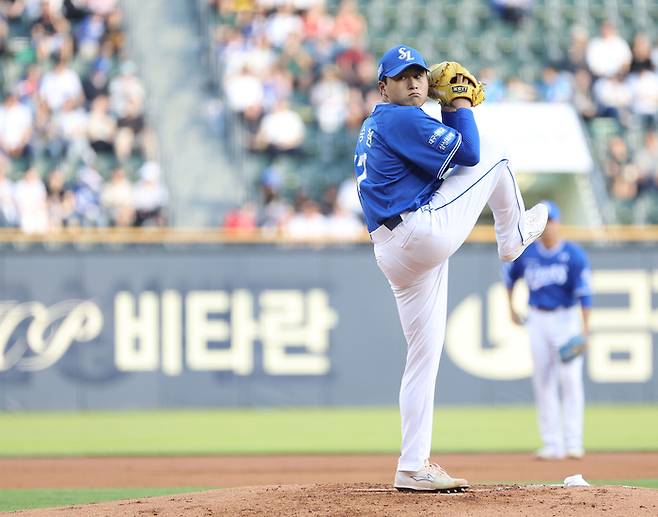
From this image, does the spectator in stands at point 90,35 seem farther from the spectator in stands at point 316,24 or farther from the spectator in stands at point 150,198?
the spectator in stands at point 316,24

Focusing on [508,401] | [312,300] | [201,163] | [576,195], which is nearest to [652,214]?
[576,195]

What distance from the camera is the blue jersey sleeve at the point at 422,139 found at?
6.16 metres

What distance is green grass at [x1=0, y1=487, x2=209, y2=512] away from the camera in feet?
25.3

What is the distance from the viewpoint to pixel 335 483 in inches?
278

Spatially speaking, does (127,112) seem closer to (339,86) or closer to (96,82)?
(96,82)

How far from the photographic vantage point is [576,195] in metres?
17.4

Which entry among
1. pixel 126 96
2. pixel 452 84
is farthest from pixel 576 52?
pixel 452 84

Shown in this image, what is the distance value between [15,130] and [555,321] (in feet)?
30.5

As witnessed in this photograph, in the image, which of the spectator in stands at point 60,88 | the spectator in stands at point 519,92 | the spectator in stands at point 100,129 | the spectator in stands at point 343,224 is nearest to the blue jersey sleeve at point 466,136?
the spectator in stands at point 343,224

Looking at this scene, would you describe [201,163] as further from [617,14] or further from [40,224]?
[617,14]

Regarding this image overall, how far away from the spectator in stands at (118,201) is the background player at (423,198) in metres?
10.00

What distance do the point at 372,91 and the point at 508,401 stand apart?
5380 mm

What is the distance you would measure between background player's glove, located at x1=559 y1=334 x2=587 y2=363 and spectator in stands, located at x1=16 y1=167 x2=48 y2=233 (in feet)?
25.2

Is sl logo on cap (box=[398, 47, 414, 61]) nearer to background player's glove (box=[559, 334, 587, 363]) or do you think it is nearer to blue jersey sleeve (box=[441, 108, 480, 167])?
blue jersey sleeve (box=[441, 108, 480, 167])
